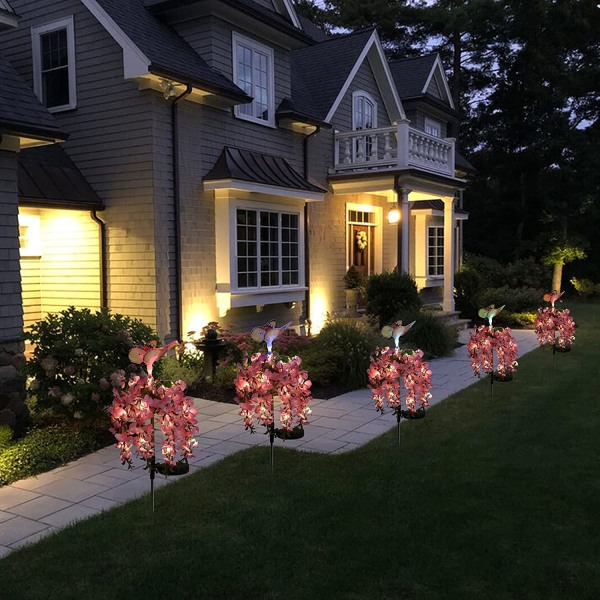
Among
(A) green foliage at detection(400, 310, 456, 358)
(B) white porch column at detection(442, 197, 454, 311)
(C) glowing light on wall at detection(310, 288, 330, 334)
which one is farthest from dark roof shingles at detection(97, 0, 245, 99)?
(B) white porch column at detection(442, 197, 454, 311)

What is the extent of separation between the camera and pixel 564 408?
7.92 meters

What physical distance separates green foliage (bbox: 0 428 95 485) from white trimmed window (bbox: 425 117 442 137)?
52.6 feet

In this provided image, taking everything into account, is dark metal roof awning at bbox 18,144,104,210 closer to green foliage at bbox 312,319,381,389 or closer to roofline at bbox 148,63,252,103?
roofline at bbox 148,63,252,103

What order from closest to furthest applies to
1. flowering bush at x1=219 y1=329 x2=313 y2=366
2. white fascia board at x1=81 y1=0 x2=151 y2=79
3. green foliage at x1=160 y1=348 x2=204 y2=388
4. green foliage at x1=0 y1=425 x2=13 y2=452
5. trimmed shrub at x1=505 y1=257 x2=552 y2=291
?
green foliage at x1=0 y1=425 x2=13 y2=452 → green foliage at x1=160 y1=348 x2=204 y2=388 → white fascia board at x1=81 y1=0 x2=151 y2=79 → flowering bush at x1=219 y1=329 x2=313 y2=366 → trimmed shrub at x1=505 y1=257 x2=552 y2=291

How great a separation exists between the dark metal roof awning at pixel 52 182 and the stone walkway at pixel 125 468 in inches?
159

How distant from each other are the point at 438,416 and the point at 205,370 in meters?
3.82

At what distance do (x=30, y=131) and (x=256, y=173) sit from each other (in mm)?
5174

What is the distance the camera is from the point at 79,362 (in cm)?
670

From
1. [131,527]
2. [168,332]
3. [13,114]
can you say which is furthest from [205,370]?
[131,527]

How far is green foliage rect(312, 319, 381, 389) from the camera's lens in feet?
31.6

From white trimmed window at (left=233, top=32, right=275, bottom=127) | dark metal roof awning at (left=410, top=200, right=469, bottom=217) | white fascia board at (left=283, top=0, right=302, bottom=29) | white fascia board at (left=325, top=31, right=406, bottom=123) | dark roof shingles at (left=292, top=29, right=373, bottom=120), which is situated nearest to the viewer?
white trimmed window at (left=233, top=32, right=275, bottom=127)

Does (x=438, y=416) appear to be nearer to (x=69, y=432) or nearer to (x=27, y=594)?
(x=69, y=432)

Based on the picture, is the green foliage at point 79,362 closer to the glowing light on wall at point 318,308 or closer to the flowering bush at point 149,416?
the flowering bush at point 149,416

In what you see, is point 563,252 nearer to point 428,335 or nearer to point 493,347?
point 428,335
